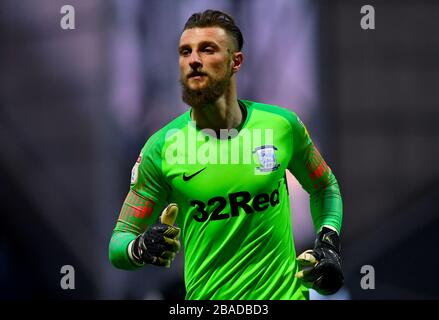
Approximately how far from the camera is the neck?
5320 millimetres

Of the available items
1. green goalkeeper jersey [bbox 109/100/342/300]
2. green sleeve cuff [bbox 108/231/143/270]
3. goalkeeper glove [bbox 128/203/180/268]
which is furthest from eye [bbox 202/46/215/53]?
green sleeve cuff [bbox 108/231/143/270]

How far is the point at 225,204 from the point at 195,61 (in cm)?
106

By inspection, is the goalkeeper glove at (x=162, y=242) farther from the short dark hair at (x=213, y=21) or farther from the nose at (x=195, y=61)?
the short dark hair at (x=213, y=21)

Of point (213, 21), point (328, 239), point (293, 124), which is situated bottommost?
point (328, 239)

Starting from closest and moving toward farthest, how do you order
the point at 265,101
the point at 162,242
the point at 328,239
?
the point at 162,242 < the point at 328,239 < the point at 265,101

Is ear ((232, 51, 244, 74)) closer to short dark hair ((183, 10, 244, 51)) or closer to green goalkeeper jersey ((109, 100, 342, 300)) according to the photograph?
short dark hair ((183, 10, 244, 51))

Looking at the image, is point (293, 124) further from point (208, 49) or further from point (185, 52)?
point (185, 52)

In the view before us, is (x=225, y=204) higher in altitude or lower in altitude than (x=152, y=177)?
lower

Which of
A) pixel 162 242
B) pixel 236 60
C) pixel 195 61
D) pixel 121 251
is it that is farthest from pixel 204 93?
pixel 121 251

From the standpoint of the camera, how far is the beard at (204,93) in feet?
17.0

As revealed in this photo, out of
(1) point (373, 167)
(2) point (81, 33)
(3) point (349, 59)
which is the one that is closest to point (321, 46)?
(3) point (349, 59)

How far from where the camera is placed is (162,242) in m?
4.65

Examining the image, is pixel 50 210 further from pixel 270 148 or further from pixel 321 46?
pixel 270 148

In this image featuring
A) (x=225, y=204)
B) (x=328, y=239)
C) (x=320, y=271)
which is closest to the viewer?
(x=320, y=271)
